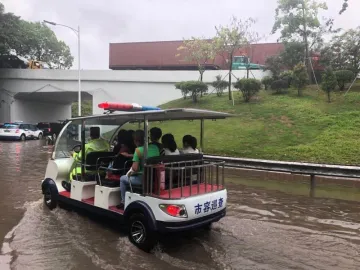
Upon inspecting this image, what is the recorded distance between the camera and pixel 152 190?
16.1ft

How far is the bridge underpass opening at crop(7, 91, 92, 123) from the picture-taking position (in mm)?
34469

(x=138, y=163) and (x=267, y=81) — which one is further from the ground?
(x=267, y=81)

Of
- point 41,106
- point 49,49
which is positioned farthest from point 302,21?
point 49,49

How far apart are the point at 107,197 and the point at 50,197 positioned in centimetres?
204

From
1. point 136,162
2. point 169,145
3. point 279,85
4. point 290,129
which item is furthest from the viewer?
Answer: point 279,85

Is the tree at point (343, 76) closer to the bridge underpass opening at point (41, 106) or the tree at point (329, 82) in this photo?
the tree at point (329, 82)

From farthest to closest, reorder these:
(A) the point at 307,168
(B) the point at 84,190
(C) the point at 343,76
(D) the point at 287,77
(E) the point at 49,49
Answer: (E) the point at 49,49, (D) the point at 287,77, (C) the point at 343,76, (A) the point at 307,168, (B) the point at 84,190

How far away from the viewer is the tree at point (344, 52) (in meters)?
21.4

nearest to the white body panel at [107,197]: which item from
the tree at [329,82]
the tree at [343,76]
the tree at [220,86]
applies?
the tree at [329,82]

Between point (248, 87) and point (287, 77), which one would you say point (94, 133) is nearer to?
point (248, 87)

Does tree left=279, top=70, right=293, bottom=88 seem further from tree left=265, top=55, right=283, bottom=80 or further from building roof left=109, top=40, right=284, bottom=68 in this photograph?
building roof left=109, top=40, right=284, bottom=68

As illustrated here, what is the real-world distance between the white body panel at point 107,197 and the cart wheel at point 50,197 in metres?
1.57

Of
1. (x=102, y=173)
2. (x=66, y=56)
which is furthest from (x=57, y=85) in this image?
(x=66, y=56)

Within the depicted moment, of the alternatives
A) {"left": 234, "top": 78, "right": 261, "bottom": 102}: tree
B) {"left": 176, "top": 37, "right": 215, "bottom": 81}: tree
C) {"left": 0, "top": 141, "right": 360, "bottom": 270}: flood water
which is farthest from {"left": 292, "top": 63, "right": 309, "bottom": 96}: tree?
{"left": 0, "top": 141, "right": 360, "bottom": 270}: flood water
